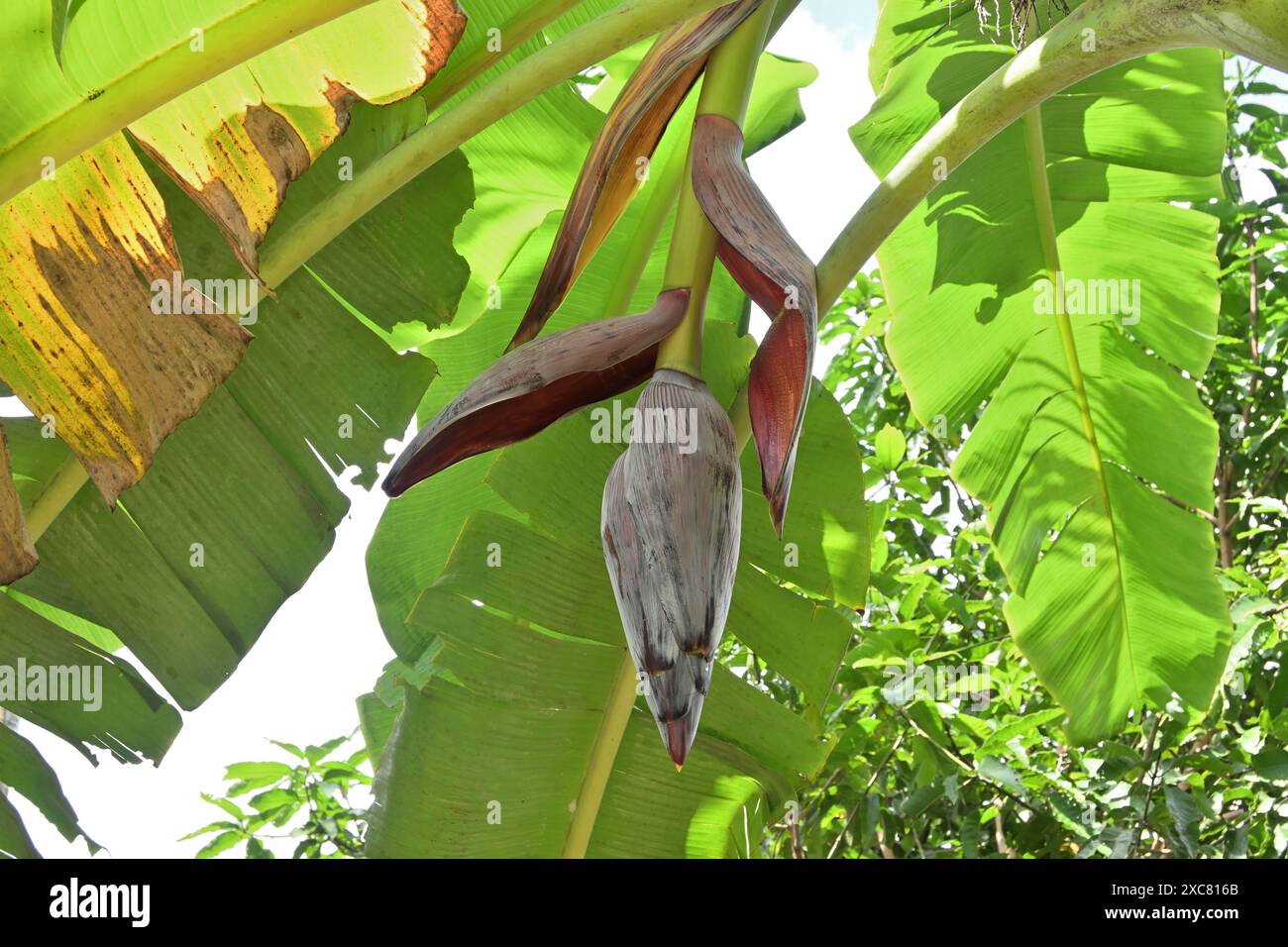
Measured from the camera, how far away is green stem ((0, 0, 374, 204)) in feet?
2.69

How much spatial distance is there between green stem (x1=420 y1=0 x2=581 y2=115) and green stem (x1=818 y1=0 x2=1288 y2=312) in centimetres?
42

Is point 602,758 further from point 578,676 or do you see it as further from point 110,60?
point 110,60

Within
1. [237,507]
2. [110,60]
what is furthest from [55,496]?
[110,60]

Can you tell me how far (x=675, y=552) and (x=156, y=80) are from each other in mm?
549

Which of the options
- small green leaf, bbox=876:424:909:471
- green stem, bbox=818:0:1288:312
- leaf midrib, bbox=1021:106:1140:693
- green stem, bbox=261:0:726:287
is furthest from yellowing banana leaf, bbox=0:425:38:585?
small green leaf, bbox=876:424:909:471

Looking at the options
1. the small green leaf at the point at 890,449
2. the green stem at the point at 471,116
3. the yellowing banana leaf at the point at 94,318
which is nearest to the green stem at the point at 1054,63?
the green stem at the point at 471,116

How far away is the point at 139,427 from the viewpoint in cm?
91

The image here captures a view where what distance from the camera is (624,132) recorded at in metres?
0.95

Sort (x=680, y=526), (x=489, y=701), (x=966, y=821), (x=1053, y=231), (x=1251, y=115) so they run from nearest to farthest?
(x=680, y=526) < (x=489, y=701) < (x=1053, y=231) < (x=966, y=821) < (x=1251, y=115)

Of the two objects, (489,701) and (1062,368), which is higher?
(1062,368)

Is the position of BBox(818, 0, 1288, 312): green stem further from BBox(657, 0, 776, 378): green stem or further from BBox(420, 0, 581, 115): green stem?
BBox(420, 0, 581, 115): green stem
